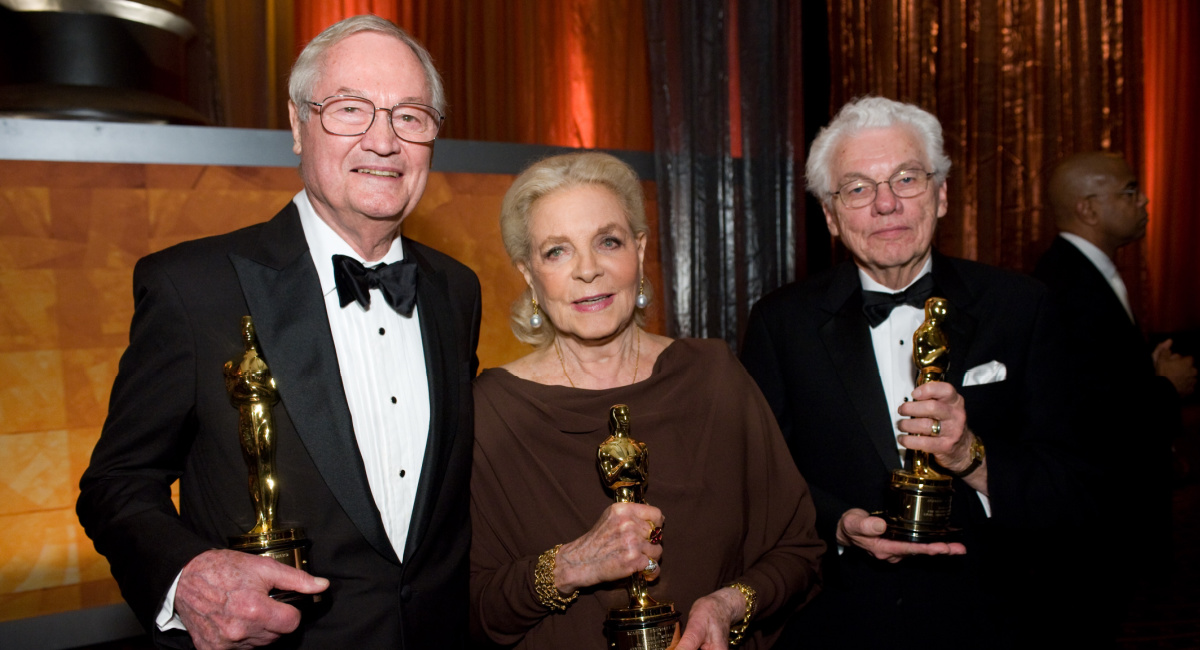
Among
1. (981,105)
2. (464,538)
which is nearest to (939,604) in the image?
(464,538)

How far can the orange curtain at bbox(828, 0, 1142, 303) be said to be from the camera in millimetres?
5473

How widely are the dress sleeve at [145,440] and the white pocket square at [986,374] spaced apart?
1754 mm

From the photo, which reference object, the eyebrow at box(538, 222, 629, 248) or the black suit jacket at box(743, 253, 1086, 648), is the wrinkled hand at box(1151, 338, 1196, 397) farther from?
the eyebrow at box(538, 222, 629, 248)

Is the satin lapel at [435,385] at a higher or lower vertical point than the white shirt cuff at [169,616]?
higher

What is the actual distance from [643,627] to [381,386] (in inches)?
29.1

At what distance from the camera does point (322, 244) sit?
1.86 meters

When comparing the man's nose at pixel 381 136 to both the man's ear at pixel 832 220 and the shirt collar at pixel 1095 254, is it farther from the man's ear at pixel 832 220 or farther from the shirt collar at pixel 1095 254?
the shirt collar at pixel 1095 254

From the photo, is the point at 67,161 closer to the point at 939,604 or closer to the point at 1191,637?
the point at 939,604

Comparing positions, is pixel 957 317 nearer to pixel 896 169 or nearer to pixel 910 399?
pixel 910 399

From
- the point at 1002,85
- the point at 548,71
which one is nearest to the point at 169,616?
the point at 548,71

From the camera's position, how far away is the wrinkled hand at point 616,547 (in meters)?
1.62

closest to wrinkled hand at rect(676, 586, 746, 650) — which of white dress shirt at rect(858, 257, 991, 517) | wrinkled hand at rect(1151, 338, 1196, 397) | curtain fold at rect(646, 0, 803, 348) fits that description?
white dress shirt at rect(858, 257, 991, 517)

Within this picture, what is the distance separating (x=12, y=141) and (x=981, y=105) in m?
5.58

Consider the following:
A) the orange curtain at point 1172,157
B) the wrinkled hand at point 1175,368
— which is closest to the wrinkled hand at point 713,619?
the wrinkled hand at point 1175,368
